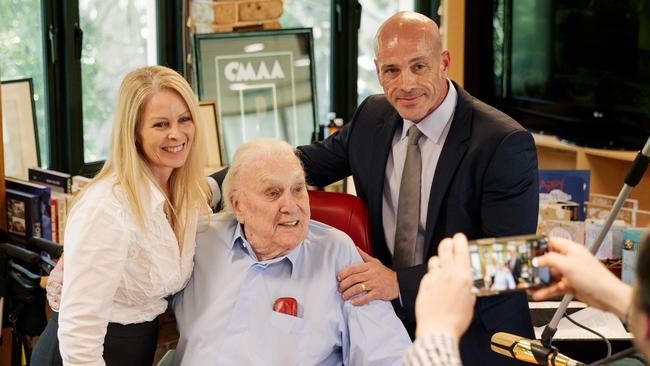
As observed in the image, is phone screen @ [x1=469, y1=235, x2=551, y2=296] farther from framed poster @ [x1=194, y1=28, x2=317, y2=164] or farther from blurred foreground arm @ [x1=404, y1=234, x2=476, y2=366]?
framed poster @ [x1=194, y1=28, x2=317, y2=164]

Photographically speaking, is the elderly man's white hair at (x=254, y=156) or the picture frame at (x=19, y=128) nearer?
the elderly man's white hair at (x=254, y=156)

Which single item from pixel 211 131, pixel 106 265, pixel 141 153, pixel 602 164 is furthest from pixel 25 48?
pixel 602 164

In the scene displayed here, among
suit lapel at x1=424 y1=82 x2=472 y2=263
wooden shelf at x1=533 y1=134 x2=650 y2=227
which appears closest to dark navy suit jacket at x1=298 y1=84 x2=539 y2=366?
suit lapel at x1=424 y1=82 x2=472 y2=263

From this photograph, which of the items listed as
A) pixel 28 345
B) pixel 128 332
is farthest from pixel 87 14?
pixel 128 332

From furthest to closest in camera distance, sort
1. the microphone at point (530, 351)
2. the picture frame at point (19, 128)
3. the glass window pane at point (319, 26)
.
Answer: the glass window pane at point (319, 26) < the picture frame at point (19, 128) < the microphone at point (530, 351)

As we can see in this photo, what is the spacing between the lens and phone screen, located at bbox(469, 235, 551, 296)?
142 centimetres

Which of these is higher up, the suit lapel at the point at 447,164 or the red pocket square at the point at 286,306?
the suit lapel at the point at 447,164

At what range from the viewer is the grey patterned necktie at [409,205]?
2.72m

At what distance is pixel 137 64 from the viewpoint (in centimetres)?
491

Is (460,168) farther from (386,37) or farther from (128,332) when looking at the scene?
(128,332)

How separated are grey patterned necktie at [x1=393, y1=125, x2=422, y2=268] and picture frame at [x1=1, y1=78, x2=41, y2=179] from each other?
2056 millimetres

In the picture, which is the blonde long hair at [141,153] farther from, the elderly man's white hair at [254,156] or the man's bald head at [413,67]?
the man's bald head at [413,67]

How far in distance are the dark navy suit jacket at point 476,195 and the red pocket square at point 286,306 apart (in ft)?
0.87

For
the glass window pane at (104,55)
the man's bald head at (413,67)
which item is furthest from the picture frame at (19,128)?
the man's bald head at (413,67)
